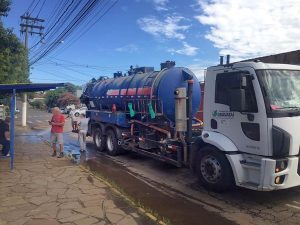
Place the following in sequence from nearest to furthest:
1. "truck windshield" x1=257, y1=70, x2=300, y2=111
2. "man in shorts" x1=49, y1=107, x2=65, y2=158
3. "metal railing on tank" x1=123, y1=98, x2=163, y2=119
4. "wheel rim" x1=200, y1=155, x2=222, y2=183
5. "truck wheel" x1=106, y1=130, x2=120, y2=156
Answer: "truck windshield" x1=257, y1=70, x2=300, y2=111 → "wheel rim" x1=200, y1=155, x2=222, y2=183 → "metal railing on tank" x1=123, y1=98, x2=163, y2=119 → "man in shorts" x1=49, y1=107, x2=65, y2=158 → "truck wheel" x1=106, y1=130, x2=120, y2=156

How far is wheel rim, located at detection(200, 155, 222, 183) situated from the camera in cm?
706

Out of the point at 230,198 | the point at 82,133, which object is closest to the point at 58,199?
the point at 230,198

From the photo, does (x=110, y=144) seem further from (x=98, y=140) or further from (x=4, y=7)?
(x=4, y=7)

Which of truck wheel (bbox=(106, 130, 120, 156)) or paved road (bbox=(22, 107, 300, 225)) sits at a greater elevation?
truck wheel (bbox=(106, 130, 120, 156))

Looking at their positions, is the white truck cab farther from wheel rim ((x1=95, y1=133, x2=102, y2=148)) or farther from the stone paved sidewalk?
wheel rim ((x1=95, y1=133, x2=102, y2=148))

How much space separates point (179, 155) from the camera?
8.48 meters

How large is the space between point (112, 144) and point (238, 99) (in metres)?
7.00

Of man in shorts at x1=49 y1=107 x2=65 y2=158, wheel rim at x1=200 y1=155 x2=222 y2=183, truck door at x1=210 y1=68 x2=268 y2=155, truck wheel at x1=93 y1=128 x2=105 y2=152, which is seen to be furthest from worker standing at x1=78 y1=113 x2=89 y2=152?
truck door at x1=210 y1=68 x2=268 y2=155

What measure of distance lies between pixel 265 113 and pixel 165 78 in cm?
429

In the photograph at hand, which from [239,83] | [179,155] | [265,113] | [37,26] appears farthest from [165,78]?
[37,26]

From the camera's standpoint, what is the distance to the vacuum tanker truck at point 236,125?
6137 mm

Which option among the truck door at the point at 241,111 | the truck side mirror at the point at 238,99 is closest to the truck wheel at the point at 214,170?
the truck door at the point at 241,111

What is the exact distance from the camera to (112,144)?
41.1 ft

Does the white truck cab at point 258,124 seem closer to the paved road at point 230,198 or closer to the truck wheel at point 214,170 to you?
the truck wheel at point 214,170
